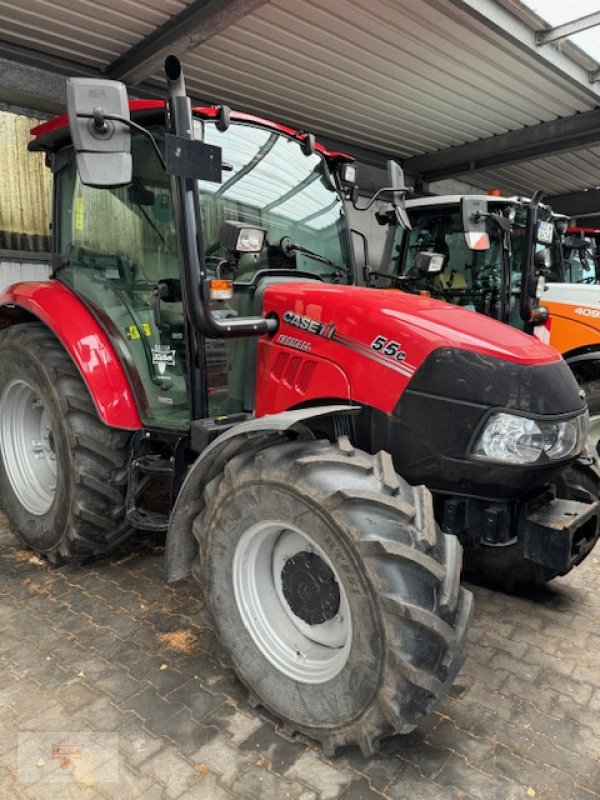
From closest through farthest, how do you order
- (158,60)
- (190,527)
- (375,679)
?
(375,679)
(190,527)
(158,60)

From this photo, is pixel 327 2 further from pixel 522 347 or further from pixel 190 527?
pixel 190 527

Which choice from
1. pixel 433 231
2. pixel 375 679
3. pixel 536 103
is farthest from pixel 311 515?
pixel 536 103

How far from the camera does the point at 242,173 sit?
9.01 ft

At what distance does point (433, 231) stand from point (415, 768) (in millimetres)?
5428

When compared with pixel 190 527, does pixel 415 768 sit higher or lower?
lower

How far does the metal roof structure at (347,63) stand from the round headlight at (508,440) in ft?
12.6

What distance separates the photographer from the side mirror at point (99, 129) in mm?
1999

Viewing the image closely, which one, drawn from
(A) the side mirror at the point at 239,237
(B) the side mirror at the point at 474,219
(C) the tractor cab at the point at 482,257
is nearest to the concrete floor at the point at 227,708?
(A) the side mirror at the point at 239,237

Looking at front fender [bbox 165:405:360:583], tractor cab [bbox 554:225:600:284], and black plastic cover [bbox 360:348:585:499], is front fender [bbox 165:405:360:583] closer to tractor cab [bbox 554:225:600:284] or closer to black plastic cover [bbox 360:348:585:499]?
black plastic cover [bbox 360:348:585:499]

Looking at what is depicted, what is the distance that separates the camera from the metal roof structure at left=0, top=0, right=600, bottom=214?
4.93 metres

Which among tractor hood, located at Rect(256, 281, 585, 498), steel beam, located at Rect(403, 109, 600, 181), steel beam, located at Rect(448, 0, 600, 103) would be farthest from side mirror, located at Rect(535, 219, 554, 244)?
tractor hood, located at Rect(256, 281, 585, 498)

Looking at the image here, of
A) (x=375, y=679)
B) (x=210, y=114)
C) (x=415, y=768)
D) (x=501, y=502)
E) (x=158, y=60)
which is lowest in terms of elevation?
(x=415, y=768)

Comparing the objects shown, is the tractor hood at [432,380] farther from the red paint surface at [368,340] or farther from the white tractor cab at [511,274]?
the white tractor cab at [511,274]

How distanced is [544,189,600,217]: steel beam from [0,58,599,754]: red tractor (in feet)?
39.0
